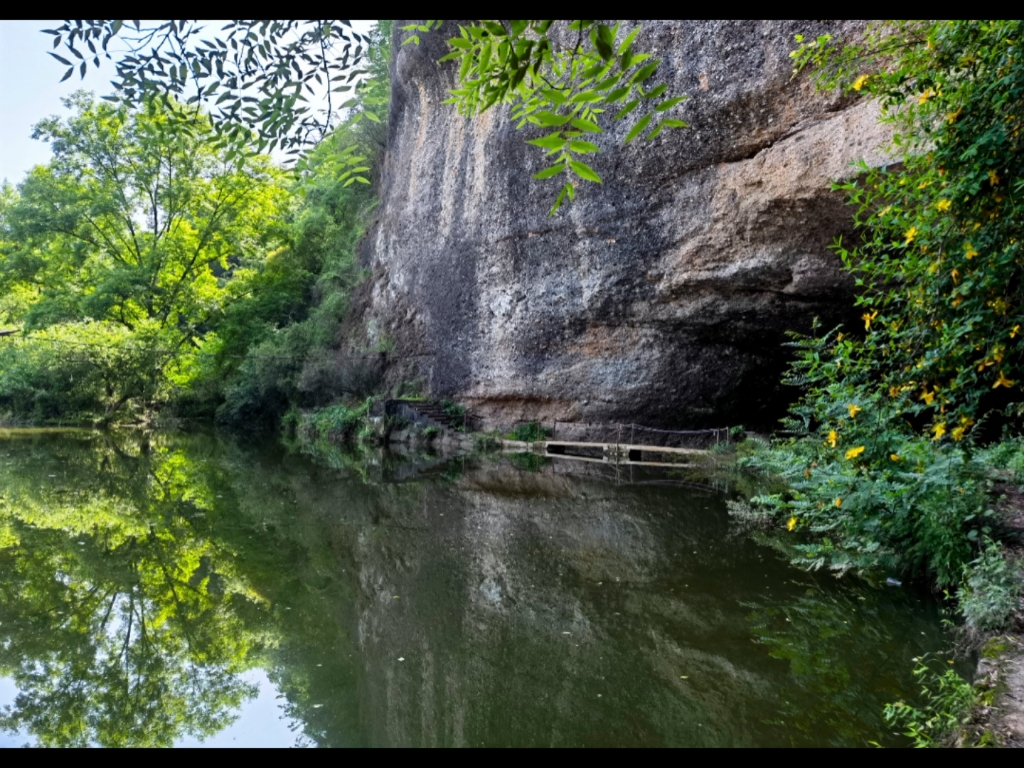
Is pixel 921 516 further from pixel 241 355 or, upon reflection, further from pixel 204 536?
pixel 241 355

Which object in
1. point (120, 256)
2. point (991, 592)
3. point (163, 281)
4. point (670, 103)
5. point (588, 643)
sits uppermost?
point (120, 256)

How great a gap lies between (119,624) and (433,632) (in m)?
2.22

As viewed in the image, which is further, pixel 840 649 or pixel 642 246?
pixel 642 246

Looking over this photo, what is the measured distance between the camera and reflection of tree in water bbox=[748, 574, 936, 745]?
3357 mm

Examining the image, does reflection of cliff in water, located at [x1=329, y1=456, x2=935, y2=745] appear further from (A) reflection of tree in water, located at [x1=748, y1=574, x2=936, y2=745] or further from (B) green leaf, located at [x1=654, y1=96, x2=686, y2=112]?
(B) green leaf, located at [x1=654, y1=96, x2=686, y2=112]

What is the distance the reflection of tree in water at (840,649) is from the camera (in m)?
3.36

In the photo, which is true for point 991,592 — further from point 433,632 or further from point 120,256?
point 120,256

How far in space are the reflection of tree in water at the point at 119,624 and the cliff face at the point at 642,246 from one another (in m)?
7.92

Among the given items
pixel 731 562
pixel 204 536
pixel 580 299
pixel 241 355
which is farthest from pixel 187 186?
pixel 731 562

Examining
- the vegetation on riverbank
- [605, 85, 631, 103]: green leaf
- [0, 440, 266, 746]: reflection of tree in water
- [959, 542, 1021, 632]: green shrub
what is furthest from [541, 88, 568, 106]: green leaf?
[959, 542, 1021, 632]: green shrub

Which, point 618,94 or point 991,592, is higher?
point 618,94

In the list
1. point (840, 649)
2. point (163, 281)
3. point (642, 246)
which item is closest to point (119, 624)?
point (840, 649)

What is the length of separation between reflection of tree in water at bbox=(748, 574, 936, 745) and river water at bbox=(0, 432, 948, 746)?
0.02 meters

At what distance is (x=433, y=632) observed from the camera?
473 centimetres
